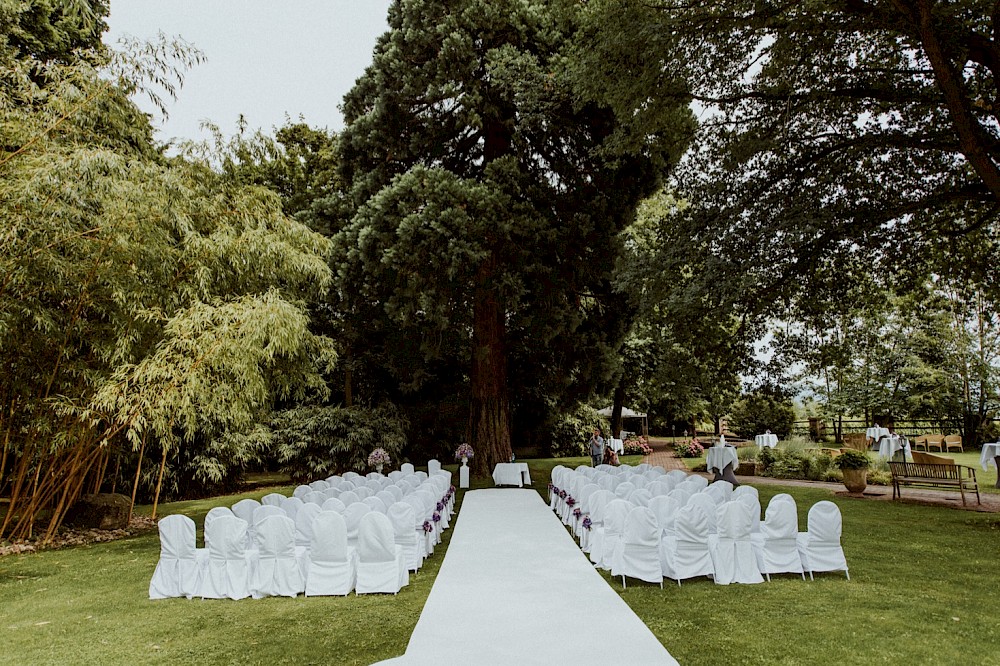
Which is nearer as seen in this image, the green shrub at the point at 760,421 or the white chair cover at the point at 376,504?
the white chair cover at the point at 376,504

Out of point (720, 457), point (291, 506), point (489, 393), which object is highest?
point (489, 393)

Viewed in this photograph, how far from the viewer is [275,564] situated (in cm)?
634

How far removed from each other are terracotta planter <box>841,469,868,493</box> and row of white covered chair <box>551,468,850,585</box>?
7.73 metres

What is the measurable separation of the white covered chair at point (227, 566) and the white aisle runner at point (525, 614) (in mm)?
1998

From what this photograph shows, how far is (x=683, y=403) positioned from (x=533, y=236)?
1694 centimetres

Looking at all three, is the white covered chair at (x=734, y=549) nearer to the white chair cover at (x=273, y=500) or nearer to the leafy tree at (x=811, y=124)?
the leafy tree at (x=811, y=124)

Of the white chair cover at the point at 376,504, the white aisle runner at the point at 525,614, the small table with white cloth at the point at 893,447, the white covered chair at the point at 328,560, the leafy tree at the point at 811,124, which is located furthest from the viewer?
the small table with white cloth at the point at 893,447

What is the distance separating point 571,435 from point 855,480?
14.2 metres

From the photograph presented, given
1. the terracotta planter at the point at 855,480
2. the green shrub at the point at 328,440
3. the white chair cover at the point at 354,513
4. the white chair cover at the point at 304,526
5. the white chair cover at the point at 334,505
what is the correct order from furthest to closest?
the green shrub at the point at 328,440 < the terracotta planter at the point at 855,480 < the white chair cover at the point at 334,505 < the white chair cover at the point at 354,513 < the white chair cover at the point at 304,526

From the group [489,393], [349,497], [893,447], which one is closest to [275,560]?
[349,497]

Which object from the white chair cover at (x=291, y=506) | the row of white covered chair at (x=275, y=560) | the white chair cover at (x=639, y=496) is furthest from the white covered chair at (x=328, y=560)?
the white chair cover at (x=639, y=496)

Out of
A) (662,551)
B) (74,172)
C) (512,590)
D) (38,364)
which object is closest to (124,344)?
(38,364)

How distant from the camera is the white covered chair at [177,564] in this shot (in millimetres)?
6359

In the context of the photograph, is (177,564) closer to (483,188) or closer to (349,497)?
(349,497)
